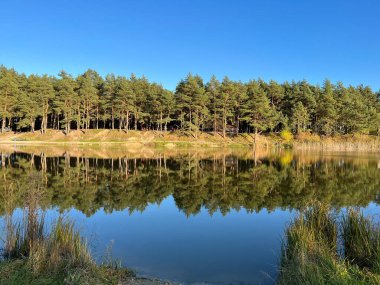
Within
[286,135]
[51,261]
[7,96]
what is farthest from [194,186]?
[7,96]

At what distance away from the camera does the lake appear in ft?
34.5

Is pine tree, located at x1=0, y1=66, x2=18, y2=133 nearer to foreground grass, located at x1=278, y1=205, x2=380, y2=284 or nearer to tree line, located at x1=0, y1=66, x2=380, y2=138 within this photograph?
tree line, located at x1=0, y1=66, x2=380, y2=138

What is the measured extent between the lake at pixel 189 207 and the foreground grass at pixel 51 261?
990 millimetres

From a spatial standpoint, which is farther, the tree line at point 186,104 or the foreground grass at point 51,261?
the tree line at point 186,104

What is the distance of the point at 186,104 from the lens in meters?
78.4

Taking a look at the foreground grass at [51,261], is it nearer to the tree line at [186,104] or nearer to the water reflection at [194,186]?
the water reflection at [194,186]

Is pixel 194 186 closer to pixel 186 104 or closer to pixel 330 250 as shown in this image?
Result: pixel 330 250

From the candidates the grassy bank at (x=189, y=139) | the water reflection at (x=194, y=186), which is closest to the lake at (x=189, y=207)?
the water reflection at (x=194, y=186)

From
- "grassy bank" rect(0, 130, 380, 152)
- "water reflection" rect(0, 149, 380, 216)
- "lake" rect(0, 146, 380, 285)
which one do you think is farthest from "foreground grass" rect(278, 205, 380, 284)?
"grassy bank" rect(0, 130, 380, 152)

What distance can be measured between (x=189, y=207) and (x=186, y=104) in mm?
60663

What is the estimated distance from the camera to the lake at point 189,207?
34.5ft

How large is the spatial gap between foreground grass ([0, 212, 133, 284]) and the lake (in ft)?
3.25

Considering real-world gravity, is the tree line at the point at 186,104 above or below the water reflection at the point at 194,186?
above

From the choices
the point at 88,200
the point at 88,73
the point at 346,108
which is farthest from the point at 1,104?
the point at 346,108
